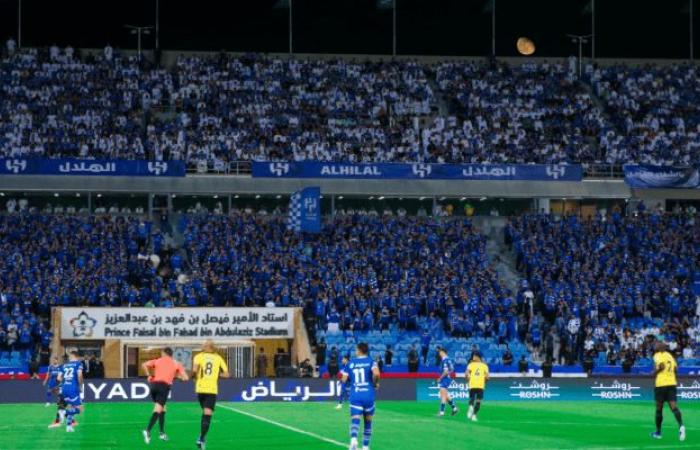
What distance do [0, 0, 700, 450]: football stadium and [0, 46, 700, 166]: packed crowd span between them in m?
0.19

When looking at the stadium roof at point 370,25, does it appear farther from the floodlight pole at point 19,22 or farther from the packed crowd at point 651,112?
the packed crowd at point 651,112

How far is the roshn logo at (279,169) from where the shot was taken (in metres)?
70.1

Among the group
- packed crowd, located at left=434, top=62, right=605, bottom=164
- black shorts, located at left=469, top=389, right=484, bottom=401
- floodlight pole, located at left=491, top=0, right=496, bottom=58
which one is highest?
floodlight pole, located at left=491, top=0, right=496, bottom=58

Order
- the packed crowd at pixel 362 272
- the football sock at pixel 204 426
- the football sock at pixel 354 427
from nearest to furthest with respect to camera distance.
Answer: the football sock at pixel 354 427, the football sock at pixel 204 426, the packed crowd at pixel 362 272

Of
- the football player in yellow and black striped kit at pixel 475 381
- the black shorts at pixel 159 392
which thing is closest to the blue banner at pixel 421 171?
the football player in yellow and black striped kit at pixel 475 381

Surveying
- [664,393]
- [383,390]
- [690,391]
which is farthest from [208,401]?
[690,391]

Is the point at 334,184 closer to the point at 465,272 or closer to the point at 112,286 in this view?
the point at 465,272

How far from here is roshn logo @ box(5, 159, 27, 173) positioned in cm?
6762

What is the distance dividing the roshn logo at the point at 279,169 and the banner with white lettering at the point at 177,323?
11.9 meters

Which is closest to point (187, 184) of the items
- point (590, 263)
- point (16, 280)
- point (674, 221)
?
point (16, 280)

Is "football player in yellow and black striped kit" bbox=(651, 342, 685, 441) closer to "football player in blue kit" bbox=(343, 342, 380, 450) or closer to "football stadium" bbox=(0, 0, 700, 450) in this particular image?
"football stadium" bbox=(0, 0, 700, 450)

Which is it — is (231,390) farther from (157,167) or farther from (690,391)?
(157,167)

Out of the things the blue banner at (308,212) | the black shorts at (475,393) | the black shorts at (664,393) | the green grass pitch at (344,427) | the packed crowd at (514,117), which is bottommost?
the green grass pitch at (344,427)

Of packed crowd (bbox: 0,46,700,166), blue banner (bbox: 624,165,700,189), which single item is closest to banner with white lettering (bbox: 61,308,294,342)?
packed crowd (bbox: 0,46,700,166)
